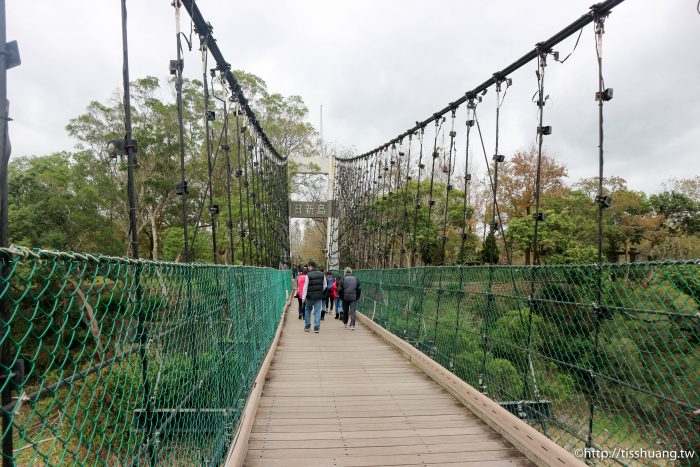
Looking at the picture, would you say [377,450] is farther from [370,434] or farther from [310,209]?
[310,209]

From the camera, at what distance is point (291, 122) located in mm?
24859

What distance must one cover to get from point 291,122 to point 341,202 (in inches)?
195

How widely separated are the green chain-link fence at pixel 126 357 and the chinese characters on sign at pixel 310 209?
67.8 feet

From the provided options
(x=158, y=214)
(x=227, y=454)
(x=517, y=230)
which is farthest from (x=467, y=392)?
(x=158, y=214)

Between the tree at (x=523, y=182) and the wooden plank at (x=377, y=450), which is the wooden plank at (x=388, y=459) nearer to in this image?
the wooden plank at (x=377, y=450)

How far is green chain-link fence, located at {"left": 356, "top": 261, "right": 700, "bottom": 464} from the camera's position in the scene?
205 cm

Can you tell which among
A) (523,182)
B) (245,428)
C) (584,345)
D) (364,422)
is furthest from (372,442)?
(523,182)

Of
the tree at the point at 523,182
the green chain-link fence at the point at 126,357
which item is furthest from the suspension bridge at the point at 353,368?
the tree at the point at 523,182

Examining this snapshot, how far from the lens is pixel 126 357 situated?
1.20m

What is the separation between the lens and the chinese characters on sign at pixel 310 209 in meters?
23.9

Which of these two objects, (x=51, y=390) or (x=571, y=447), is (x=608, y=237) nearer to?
(x=571, y=447)

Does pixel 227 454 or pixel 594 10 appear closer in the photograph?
pixel 227 454

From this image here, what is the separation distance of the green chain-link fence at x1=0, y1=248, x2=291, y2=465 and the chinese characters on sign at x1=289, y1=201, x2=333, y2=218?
67.8 ft

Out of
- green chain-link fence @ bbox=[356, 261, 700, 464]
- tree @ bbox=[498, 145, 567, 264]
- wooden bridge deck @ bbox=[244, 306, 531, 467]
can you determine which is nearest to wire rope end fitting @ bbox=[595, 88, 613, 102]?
green chain-link fence @ bbox=[356, 261, 700, 464]
